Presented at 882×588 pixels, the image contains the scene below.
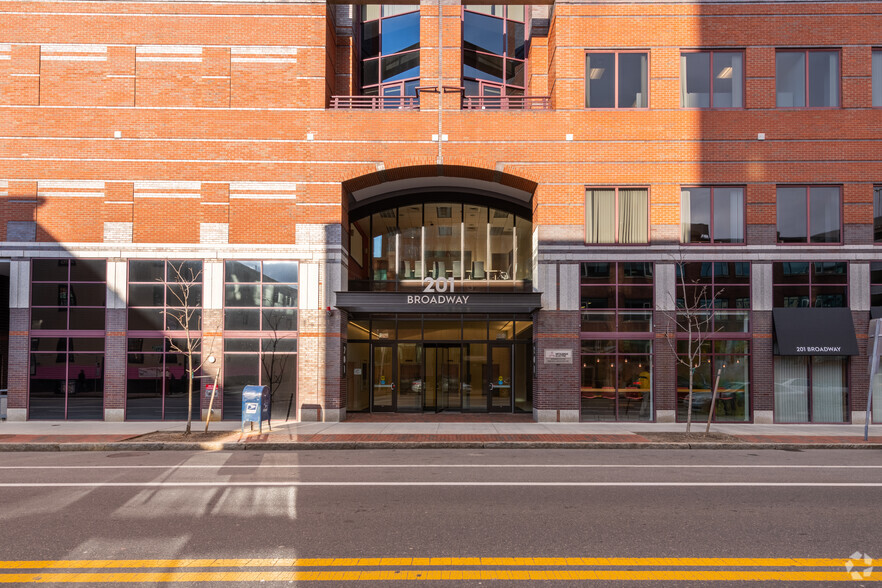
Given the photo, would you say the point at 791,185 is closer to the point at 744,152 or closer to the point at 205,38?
the point at 744,152

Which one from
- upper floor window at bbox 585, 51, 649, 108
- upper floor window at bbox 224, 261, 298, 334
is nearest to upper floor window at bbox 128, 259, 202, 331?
upper floor window at bbox 224, 261, 298, 334

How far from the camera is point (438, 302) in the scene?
64.1ft

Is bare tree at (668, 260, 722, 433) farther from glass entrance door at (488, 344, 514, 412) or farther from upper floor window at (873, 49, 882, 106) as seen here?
upper floor window at (873, 49, 882, 106)

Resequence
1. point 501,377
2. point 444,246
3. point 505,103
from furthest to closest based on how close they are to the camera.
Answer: point 444,246
point 505,103
point 501,377

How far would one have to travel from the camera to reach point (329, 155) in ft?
64.0

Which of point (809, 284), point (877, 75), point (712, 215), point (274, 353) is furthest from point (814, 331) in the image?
point (274, 353)

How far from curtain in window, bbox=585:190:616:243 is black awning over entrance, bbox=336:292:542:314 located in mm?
3002

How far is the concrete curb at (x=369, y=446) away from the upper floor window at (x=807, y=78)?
10.9m

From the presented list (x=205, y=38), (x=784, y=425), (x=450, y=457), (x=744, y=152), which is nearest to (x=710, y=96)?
(x=744, y=152)

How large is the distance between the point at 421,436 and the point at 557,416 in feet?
17.6

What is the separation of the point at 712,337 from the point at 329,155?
1319 cm

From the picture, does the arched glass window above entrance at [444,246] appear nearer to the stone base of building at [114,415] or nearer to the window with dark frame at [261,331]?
the window with dark frame at [261,331]

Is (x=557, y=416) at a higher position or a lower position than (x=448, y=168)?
lower

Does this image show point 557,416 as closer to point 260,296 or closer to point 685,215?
point 685,215
